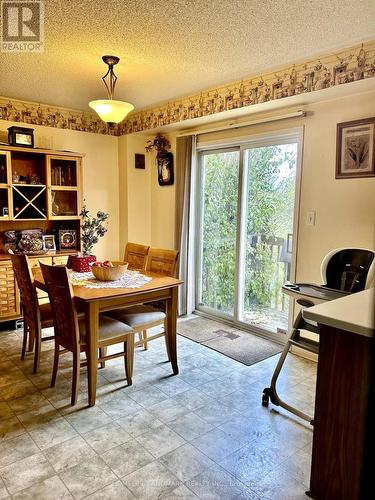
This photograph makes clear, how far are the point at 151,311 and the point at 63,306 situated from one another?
2.71 ft

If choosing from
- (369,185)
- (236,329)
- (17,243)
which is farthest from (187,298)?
(369,185)

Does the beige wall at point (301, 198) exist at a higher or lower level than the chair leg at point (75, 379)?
higher

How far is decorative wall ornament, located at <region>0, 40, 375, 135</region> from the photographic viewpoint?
2535 mm

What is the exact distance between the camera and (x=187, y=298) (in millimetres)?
4457

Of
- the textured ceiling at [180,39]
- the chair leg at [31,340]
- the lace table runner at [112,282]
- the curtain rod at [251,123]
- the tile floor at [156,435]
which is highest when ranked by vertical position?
the textured ceiling at [180,39]

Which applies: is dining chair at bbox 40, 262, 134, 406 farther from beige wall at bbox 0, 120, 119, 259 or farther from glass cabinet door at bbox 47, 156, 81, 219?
beige wall at bbox 0, 120, 119, 259

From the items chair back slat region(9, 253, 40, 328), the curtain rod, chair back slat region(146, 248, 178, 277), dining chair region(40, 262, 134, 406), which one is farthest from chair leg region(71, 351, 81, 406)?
the curtain rod

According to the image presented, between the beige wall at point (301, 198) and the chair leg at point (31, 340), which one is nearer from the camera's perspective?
the beige wall at point (301, 198)

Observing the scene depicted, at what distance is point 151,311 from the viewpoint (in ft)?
10.1

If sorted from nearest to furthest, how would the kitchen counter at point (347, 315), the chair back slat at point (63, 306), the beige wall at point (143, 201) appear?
1. the kitchen counter at point (347, 315)
2. the chair back slat at point (63, 306)
3. the beige wall at point (143, 201)

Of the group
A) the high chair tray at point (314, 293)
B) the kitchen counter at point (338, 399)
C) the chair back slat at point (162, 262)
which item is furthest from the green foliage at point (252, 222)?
the kitchen counter at point (338, 399)

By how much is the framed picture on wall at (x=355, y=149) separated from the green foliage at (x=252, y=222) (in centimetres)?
55

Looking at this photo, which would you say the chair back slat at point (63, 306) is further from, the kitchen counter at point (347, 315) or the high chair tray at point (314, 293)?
the kitchen counter at point (347, 315)

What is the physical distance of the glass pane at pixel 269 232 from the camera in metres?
3.53
